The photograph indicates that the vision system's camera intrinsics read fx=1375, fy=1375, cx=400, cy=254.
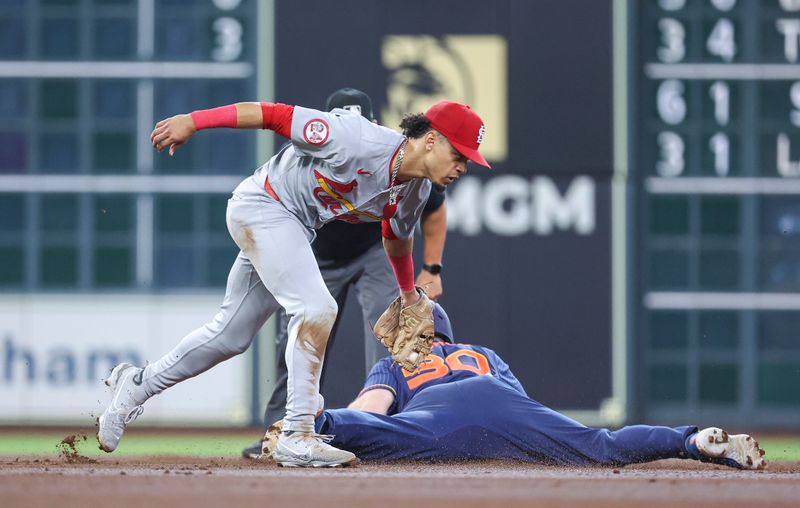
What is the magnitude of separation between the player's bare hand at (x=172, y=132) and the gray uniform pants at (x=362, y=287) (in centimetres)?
155

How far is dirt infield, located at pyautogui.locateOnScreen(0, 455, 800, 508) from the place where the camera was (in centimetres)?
442

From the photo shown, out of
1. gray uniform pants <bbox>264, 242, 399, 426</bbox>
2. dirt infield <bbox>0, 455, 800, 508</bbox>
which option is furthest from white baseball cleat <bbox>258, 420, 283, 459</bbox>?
gray uniform pants <bbox>264, 242, 399, 426</bbox>

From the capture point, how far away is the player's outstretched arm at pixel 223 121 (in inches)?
199

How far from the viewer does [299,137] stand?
513 centimetres

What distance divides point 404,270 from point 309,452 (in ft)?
3.07

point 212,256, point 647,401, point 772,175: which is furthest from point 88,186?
point 772,175

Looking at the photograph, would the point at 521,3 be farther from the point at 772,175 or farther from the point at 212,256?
the point at 212,256

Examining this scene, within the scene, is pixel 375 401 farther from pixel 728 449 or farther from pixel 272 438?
pixel 728 449

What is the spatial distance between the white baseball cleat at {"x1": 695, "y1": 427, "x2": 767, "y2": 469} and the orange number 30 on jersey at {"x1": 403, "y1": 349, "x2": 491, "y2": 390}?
38.4 inches

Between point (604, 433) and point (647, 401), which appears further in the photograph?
point (647, 401)

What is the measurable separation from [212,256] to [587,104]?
300 cm

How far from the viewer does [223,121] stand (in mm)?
5098

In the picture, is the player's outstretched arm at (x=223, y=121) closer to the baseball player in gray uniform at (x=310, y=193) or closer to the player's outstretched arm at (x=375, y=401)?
the baseball player in gray uniform at (x=310, y=193)

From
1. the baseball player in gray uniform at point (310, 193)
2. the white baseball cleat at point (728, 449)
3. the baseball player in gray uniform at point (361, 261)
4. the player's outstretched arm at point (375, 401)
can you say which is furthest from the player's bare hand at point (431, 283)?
the white baseball cleat at point (728, 449)
